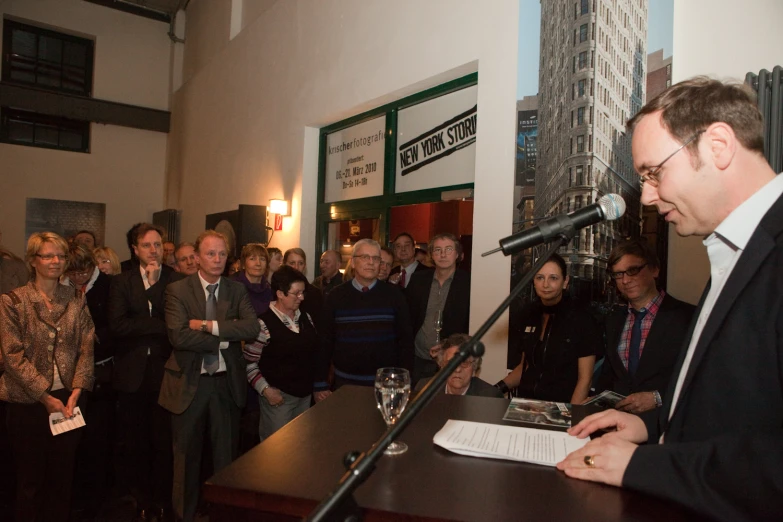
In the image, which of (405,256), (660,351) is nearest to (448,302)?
(405,256)

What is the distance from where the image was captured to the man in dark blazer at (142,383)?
122 inches

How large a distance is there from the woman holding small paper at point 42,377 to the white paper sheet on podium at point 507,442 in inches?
91.3

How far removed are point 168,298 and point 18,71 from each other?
8.34 m

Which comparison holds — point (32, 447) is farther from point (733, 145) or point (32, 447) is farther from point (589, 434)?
point (733, 145)

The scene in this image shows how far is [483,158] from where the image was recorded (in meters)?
3.64

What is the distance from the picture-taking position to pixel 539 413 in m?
1.37

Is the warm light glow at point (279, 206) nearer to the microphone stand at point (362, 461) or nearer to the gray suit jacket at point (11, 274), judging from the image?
the gray suit jacket at point (11, 274)

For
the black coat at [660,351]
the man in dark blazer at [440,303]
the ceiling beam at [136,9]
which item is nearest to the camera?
the black coat at [660,351]

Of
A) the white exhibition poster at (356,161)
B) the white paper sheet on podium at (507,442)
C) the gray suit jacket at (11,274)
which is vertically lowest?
the white paper sheet on podium at (507,442)

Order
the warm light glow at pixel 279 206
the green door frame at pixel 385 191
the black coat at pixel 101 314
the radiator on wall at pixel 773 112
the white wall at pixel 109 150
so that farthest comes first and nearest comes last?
the white wall at pixel 109 150 → the warm light glow at pixel 279 206 → the green door frame at pixel 385 191 → the black coat at pixel 101 314 → the radiator on wall at pixel 773 112

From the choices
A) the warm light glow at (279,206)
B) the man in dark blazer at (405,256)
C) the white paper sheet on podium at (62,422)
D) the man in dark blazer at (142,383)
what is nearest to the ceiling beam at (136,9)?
the warm light glow at (279,206)

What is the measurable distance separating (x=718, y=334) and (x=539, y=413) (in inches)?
22.3

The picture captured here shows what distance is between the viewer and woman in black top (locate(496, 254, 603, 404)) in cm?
250

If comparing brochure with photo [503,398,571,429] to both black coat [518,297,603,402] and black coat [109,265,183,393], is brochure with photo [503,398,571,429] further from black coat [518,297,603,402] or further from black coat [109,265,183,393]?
black coat [109,265,183,393]
